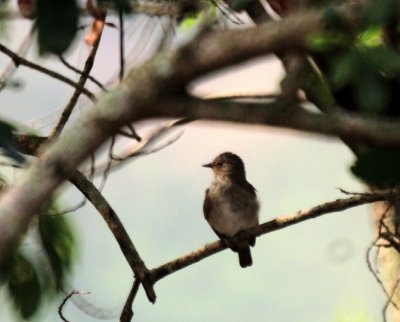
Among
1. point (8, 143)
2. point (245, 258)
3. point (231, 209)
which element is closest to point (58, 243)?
Result: point (231, 209)

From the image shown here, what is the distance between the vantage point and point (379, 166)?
215 centimetres

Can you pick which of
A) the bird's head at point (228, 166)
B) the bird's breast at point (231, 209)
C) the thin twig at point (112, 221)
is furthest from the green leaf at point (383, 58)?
the bird's head at point (228, 166)

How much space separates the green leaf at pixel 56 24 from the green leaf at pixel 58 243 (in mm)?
2232

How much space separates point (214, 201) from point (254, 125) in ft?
12.9

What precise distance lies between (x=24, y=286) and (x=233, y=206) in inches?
83.3

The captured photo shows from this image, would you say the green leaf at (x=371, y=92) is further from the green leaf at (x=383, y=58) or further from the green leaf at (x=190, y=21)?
the green leaf at (x=190, y=21)

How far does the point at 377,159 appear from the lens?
2.15 metres

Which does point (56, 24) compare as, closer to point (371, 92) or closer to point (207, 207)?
point (371, 92)

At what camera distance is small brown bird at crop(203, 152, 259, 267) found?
19.2 feet

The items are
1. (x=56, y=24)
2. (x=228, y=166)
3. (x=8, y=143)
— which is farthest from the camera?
(x=228, y=166)

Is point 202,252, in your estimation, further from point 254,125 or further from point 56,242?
point 254,125

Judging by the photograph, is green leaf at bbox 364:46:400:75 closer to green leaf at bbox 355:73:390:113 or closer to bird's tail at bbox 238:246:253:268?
green leaf at bbox 355:73:390:113

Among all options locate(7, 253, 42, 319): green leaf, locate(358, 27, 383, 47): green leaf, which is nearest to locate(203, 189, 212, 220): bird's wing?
locate(7, 253, 42, 319): green leaf

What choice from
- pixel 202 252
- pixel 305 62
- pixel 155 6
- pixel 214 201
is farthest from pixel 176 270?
pixel 305 62
